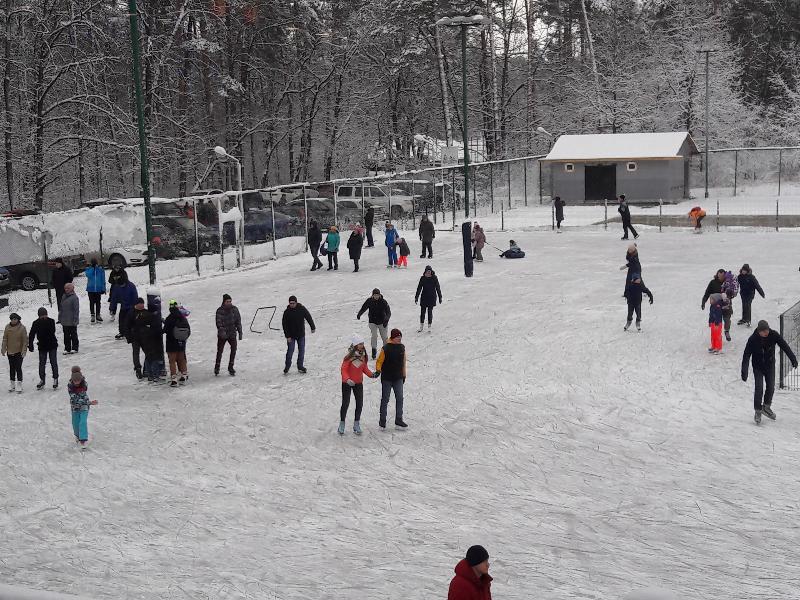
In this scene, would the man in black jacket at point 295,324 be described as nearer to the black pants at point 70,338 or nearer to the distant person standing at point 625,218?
the black pants at point 70,338

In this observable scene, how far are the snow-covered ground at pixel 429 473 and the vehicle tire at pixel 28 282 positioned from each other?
6.91 meters

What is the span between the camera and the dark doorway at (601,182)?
48219 mm

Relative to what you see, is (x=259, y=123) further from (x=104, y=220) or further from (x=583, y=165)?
(x=104, y=220)

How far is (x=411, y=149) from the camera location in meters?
66.1

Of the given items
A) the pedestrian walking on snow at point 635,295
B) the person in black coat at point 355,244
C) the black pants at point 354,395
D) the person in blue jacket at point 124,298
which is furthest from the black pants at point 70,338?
the pedestrian walking on snow at point 635,295

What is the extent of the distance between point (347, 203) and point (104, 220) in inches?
584

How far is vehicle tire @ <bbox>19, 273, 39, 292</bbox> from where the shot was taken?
27595mm

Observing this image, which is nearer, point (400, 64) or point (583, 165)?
point (583, 165)

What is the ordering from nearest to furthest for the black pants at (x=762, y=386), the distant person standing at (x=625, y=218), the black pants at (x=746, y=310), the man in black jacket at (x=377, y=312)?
the black pants at (x=762, y=386), the man in black jacket at (x=377, y=312), the black pants at (x=746, y=310), the distant person standing at (x=625, y=218)

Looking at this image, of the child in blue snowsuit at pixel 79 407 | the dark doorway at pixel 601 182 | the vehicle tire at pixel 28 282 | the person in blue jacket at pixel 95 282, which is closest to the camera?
the child in blue snowsuit at pixel 79 407

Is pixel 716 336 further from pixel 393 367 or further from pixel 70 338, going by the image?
pixel 70 338

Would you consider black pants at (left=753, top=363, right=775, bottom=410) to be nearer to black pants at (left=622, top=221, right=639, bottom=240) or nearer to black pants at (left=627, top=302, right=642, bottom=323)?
black pants at (left=627, top=302, right=642, bottom=323)

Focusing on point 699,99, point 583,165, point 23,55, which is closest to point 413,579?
point 23,55

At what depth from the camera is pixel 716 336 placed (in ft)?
60.8
